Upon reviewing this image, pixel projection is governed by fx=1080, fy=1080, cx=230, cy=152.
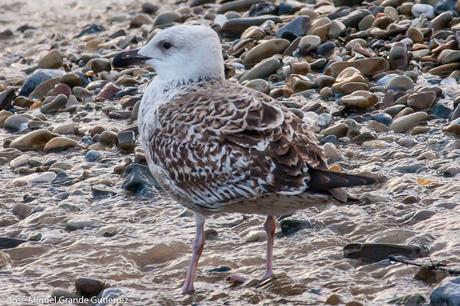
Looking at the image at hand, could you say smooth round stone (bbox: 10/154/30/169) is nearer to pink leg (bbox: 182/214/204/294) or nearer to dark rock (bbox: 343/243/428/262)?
pink leg (bbox: 182/214/204/294)

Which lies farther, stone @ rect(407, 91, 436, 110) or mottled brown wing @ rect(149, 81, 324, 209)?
stone @ rect(407, 91, 436, 110)

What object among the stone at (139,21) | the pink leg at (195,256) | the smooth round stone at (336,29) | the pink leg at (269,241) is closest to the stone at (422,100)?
the smooth round stone at (336,29)

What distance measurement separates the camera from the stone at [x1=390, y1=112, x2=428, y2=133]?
8.06m

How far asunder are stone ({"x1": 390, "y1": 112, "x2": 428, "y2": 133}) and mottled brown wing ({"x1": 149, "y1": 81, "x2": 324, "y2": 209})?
2.05 meters

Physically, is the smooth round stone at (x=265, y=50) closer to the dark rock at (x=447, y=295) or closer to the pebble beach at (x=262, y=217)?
the pebble beach at (x=262, y=217)

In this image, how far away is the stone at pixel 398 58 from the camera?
9.16m

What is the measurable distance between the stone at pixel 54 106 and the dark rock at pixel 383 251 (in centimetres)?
427

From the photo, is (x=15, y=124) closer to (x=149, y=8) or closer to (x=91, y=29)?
(x=91, y=29)

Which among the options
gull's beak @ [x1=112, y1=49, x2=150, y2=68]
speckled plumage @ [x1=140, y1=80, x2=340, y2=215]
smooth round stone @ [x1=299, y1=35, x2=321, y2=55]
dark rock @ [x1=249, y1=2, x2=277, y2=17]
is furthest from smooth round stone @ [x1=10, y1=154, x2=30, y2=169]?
dark rock @ [x1=249, y1=2, x2=277, y2=17]

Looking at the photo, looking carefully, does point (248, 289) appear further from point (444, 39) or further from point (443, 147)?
point (444, 39)

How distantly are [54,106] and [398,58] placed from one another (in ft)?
10.1

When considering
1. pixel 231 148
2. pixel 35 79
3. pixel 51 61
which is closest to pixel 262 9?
pixel 51 61

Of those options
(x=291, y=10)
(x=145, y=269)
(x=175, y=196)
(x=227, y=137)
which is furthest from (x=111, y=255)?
(x=291, y=10)

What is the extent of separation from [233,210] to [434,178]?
1.69 m
